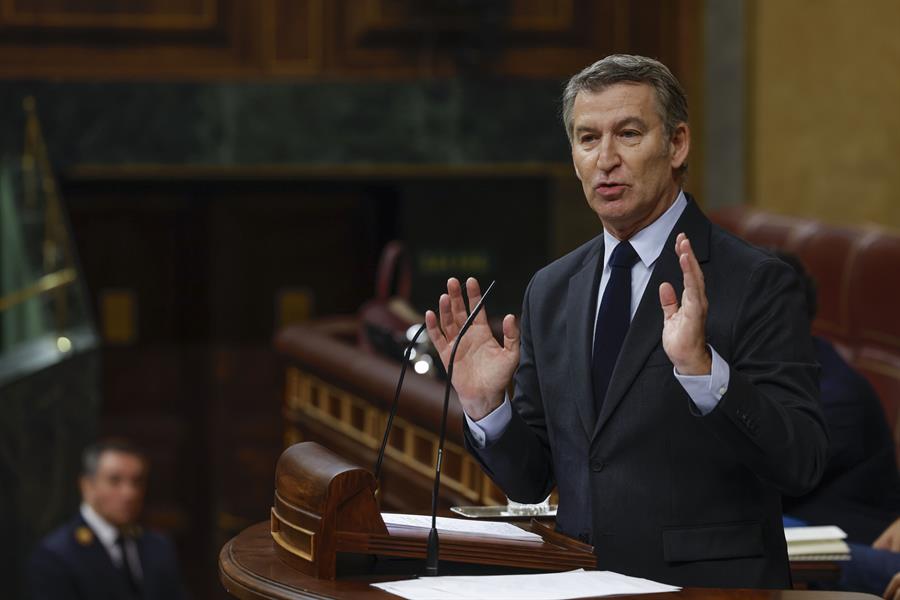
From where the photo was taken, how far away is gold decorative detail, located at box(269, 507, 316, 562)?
1.67 m

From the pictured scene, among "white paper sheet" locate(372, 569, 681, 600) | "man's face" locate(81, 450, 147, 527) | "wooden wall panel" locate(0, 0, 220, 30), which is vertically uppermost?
"wooden wall panel" locate(0, 0, 220, 30)

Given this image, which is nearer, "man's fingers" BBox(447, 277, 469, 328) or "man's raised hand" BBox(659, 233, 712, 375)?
"man's raised hand" BBox(659, 233, 712, 375)

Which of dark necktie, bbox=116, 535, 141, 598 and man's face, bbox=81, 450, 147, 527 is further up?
man's face, bbox=81, 450, 147, 527

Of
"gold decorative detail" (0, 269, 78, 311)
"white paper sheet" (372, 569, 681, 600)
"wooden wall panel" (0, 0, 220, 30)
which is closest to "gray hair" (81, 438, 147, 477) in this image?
"gold decorative detail" (0, 269, 78, 311)

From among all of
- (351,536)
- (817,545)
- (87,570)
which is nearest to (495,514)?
(351,536)

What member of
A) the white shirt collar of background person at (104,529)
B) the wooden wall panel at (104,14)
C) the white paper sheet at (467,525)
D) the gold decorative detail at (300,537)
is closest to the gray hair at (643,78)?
the white paper sheet at (467,525)

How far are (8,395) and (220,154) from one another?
5.44 feet

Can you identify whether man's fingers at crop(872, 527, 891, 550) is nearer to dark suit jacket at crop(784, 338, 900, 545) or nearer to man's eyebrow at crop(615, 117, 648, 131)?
dark suit jacket at crop(784, 338, 900, 545)

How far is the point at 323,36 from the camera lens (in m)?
6.92

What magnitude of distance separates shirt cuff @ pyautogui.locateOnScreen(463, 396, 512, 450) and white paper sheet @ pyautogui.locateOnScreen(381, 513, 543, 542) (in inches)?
3.9

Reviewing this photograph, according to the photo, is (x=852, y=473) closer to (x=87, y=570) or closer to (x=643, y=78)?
(x=643, y=78)

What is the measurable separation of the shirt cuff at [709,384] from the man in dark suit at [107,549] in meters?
4.20

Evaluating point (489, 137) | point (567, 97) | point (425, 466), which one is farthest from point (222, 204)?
point (567, 97)

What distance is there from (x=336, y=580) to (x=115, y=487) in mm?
4184
